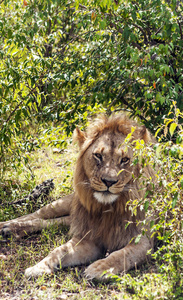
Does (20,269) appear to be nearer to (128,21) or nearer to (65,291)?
(65,291)

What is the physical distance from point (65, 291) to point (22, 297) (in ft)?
1.15

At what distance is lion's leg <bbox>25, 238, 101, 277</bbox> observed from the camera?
3590mm

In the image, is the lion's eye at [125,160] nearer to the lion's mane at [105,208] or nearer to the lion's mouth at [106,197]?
the lion's mane at [105,208]

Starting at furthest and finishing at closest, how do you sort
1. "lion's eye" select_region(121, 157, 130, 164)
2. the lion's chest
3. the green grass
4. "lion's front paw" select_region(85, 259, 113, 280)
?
the lion's chest < "lion's eye" select_region(121, 157, 130, 164) < "lion's front paw" select_region(85, 259, 113, 280) < the green grass

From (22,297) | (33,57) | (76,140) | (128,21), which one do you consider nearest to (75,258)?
(22,297)

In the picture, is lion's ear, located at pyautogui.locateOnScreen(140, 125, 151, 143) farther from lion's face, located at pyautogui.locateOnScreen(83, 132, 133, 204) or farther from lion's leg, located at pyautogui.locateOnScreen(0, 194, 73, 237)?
lion's leg, located at pyautogui.locateOnScreen(0, 194, 73, 237)

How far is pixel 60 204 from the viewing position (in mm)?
4961

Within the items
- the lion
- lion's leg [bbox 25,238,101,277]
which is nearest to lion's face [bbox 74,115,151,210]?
the lion

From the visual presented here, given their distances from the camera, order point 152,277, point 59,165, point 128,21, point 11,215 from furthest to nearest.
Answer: point 59,165
point 11,215
point 128,21
point 152,277

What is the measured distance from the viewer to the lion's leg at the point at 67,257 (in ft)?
11.8

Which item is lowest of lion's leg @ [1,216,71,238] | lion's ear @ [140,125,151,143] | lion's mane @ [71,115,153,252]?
lion's leg @ [1,216,71,238]

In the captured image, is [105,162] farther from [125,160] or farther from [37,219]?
[37,219]

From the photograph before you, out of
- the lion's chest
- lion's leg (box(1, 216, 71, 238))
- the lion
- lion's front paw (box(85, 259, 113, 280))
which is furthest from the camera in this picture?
lion's leg (box(1, 216, 71, 238))

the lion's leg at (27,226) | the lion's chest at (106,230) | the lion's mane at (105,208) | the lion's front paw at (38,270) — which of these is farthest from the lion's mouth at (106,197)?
the lion's leg at (27,226)
